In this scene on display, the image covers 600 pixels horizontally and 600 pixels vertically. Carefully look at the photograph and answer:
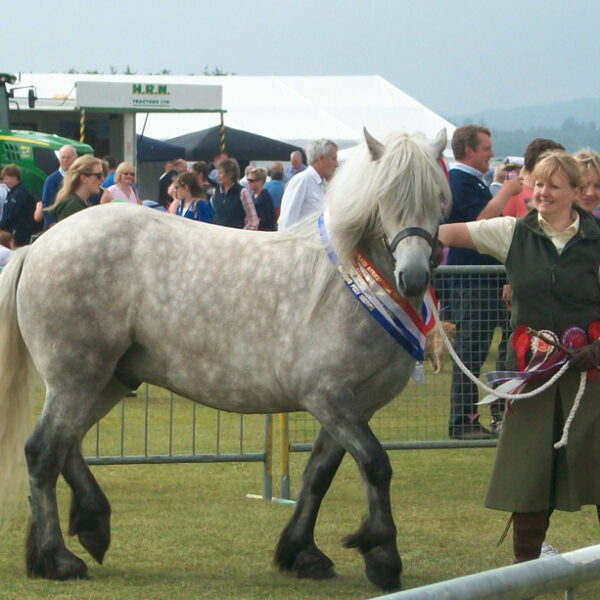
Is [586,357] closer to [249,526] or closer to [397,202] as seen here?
[397,202]

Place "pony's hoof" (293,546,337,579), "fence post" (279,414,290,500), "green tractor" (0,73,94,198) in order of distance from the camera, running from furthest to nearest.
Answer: "green tractor" (0,73,94,198) < "fence post" (279,414,290,500) < "pony's hoof" (293,546,337,579)

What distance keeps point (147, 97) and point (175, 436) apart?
49.5 feet

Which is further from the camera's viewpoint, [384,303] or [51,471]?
[51,471]

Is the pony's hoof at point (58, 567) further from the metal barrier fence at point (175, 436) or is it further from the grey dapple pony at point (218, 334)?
the metal barrier fence at point (175, 436)

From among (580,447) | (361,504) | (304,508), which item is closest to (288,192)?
(361,504)

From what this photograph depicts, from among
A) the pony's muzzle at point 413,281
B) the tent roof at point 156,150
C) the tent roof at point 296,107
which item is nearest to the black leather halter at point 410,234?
the pony's muzzle at point 413,281

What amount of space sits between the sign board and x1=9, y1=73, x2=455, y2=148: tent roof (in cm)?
226

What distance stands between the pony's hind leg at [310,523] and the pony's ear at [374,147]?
128 centimetres

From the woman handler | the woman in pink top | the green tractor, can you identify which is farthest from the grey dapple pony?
the green tractor

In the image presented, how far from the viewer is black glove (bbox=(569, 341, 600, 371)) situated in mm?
5074

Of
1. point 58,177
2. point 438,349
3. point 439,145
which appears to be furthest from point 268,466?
point 58,177

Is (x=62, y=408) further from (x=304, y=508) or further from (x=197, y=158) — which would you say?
(x=197, y=158)

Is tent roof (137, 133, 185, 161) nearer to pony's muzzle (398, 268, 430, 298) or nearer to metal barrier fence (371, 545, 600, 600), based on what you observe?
pony's muzzle (398, 268, 430, 298)

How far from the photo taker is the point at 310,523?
5793 millimetres
